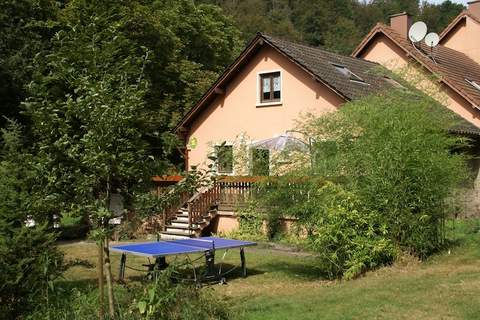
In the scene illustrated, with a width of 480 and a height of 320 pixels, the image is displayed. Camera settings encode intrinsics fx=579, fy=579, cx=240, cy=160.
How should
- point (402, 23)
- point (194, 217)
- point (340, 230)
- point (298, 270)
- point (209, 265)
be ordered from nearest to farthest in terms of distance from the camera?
point (340, 230), point (209, 265), point (298, 270), point (194, 217), point (402, 23)

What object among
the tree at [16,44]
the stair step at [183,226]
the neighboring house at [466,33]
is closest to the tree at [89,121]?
the stair step at [183,226]

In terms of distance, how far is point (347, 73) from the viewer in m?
22.8

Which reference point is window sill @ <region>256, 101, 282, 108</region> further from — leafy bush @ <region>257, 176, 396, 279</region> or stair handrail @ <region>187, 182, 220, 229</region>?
leafy bush @ <region>257, 176, 396, 279</region>

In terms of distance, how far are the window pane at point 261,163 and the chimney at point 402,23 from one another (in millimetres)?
16580

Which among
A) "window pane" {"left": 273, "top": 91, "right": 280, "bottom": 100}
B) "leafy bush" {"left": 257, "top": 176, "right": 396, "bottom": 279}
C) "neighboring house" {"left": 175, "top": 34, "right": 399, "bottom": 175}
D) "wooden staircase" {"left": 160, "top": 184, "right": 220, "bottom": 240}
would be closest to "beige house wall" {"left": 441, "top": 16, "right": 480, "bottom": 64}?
"neighboring house" {"left": 175, "top": 34, "right": 399, "bottom": 175}

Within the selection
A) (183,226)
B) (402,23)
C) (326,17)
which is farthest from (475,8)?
(326,17)

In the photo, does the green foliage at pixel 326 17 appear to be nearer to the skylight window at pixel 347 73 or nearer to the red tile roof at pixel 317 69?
the red tile roof at pixel 317 69

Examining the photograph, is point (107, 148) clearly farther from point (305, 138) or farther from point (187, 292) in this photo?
point (305, 138)

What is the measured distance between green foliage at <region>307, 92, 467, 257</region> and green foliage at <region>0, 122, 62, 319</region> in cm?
625

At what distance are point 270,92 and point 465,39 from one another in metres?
13.0

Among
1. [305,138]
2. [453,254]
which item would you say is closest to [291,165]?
[305,138]

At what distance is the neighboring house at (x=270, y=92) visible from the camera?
20.8 m

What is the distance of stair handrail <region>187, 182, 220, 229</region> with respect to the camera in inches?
770

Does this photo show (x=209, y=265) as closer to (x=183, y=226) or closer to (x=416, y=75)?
(x=416, y=75)
